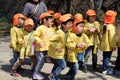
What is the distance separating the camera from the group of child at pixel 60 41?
6418mm

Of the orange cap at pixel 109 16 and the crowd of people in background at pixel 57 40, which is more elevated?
the orange cap at pixel 109 16

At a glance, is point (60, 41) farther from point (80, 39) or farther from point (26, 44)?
point (26, 44)

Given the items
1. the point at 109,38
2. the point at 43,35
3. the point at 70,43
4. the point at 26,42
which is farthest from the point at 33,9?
the point at 109,38

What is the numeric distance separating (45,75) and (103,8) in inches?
417

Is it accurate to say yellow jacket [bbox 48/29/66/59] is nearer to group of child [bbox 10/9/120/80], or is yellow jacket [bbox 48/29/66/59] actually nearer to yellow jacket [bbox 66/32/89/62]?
group of child [bbox 10/9/120/80]

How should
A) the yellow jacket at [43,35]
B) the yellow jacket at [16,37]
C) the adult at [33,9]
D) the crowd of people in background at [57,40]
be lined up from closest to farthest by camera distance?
the crowd of people in background at [57,40] → the yellow jacket at [43,35] → the yellow jacket at [16,37] → the adult at [33,9]

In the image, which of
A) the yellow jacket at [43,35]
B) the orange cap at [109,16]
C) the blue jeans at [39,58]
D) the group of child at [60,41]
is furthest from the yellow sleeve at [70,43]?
the orange cap at [109,16]

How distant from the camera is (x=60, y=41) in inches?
252

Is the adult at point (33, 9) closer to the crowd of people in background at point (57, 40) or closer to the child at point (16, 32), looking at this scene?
the crowd of people in background at point (57, 40)

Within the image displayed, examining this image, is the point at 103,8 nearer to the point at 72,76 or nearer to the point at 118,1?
the point at 118,1

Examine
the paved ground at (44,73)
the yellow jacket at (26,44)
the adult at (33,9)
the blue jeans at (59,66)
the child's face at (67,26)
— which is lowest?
the paved ground at (44,73)

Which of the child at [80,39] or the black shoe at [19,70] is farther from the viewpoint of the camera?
the black shoe at [19,70]

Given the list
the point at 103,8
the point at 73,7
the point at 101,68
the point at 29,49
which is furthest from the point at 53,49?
the point at 103,8

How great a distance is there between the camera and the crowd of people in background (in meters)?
6.43
